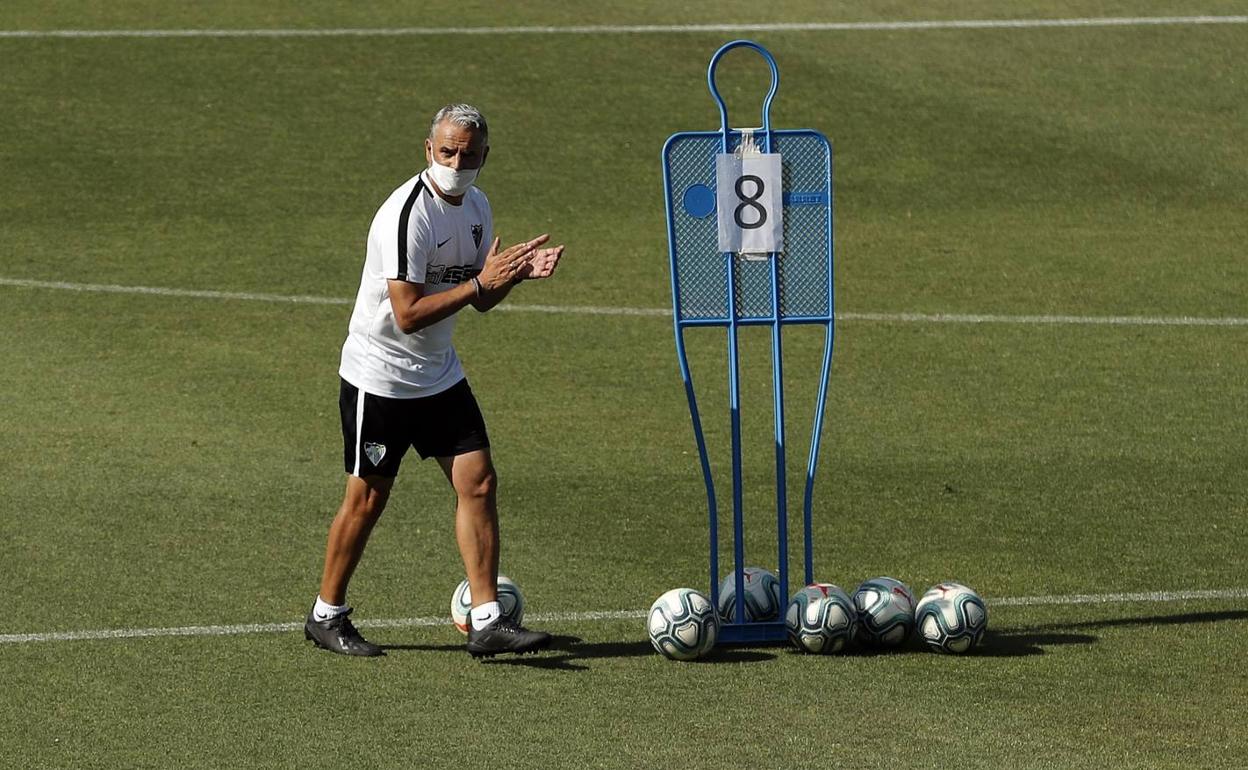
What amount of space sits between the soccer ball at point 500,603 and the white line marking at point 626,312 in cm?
659

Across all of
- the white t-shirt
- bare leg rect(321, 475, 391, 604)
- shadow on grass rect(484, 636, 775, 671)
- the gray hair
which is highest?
the gray hair

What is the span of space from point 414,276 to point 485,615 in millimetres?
1366

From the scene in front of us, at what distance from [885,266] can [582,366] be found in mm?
3582

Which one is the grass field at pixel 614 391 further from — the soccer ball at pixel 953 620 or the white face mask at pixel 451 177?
the white face mask at pixel 451 177

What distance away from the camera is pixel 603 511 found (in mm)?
10422

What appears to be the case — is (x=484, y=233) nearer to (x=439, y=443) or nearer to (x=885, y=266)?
(x=439, y=443)

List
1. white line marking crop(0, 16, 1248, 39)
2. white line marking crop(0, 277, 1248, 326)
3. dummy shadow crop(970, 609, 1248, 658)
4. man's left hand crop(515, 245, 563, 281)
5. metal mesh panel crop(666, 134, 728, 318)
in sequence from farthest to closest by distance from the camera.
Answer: white line marking crop(0, 16, 1248, 39) → white line marking crop(0, 277, 1248, 326) → metal mesh panel crop(666, 134, 728, 318) → dummy shadow crop(970, 609, 1248, 658) → man's left hand crop(515, 245, 563, 281)

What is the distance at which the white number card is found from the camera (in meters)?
8.30

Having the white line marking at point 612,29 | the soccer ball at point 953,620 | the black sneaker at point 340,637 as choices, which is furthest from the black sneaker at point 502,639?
the white line marking at point 612,29

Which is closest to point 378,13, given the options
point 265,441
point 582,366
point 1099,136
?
point 1099,136

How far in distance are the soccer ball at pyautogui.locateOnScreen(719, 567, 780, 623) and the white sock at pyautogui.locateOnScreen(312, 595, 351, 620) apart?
1.54 m

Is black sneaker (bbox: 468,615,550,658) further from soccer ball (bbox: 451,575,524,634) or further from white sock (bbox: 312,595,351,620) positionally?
white sock (bbox: 312,595,351,620)

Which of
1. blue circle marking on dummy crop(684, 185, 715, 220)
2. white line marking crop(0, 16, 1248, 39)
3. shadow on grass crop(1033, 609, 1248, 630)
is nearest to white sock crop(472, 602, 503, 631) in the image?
blue circle marking on dummy crop(684, 185, 715, 220)

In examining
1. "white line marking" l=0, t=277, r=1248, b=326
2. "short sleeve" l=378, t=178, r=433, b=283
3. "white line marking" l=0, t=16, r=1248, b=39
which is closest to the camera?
"short sleeve" l=378, t=178, r=433, b=283
